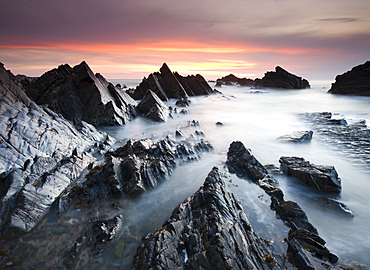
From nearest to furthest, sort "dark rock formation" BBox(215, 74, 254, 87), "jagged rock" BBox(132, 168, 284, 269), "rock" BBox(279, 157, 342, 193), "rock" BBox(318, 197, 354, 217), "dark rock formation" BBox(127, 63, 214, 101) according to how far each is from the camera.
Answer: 1. "jagged rock" BBox(132, 168, 284, 269)
2. "rock" BBox(318, 197, 354, 217)
3. "rock" BBox(279, 157, 342, 193)
4. "dark rock formation" BBox(127, 63, 214, 101)
5. "dark rock formation" BBox(215, 74, 254, 87)

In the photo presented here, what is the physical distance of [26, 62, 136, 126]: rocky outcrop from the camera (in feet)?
72.9

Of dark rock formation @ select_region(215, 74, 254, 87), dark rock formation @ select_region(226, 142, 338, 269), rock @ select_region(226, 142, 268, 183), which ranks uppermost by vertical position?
dark rock formation @ select_region(215, 74, 254, 87)

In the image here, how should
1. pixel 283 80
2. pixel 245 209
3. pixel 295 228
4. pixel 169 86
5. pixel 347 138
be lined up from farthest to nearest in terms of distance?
pixel 283 80 < pixel 169 86 < pixel 347 138 < pixel 245 209 < pixel 295 228

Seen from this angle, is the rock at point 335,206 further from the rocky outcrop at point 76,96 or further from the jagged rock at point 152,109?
the rocky outcrop at point 76,96

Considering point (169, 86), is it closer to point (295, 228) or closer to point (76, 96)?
point (76, 96)

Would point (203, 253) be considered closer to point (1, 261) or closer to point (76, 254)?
point (76, 254)

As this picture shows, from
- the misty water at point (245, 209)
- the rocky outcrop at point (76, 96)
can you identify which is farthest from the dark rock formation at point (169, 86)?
the misty water at point (245, 209)

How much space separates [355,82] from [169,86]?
56.8 m

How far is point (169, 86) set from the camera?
5228cm

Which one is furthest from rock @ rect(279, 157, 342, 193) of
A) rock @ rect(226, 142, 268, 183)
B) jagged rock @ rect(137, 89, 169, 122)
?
jagged rock @ rect(137, 89, 169, 122)

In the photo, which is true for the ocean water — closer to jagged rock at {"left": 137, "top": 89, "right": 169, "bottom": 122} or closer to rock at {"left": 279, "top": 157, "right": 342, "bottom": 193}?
rock at {"left": 279, "top": 157, "right": 342, "bottom": 193}

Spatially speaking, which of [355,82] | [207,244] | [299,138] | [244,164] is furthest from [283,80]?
[207,244]

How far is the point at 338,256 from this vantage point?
7172 millimetres

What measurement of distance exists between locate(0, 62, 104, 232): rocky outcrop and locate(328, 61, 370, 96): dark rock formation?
72771mm
